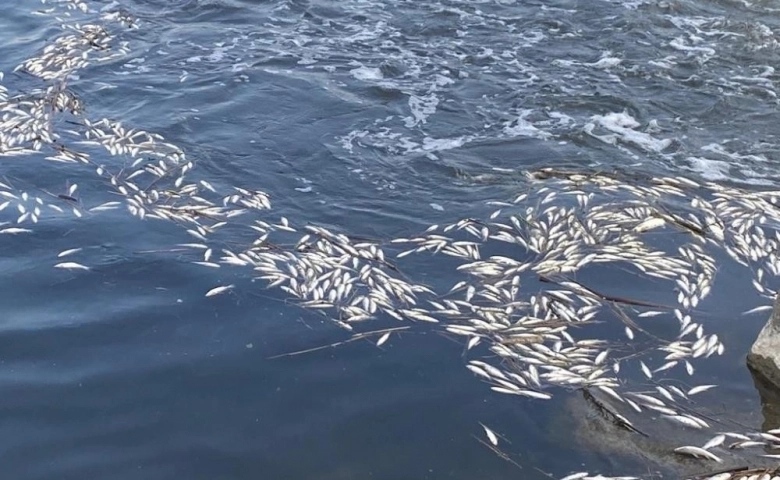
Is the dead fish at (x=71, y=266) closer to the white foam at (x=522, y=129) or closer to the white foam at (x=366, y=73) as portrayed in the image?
the white foam at (x=522, y=129)

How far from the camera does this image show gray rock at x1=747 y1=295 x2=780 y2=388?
23.4 feet

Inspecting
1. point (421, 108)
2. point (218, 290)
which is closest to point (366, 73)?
point (421, 108)

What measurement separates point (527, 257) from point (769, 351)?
247cm

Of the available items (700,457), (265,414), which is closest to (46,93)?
(265,414)

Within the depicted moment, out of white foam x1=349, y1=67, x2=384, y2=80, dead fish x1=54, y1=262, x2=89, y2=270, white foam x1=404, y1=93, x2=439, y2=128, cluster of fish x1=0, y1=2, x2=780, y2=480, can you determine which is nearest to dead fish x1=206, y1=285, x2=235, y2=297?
cluster of fish x1=0, y1=2, x2=780, y2=480

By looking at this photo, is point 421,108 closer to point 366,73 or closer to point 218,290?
point 366,73

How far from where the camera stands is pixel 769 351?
7.16 m

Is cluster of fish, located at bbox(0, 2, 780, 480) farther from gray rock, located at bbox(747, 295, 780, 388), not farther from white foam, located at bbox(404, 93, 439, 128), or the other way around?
white foam, located at bbox(404, 93, 439, 128)

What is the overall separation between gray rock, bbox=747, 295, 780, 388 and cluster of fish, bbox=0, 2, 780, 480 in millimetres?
393

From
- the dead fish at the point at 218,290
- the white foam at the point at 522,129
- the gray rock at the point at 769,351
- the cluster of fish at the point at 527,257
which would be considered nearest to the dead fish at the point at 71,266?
the cluster of fish at the point at 527,257

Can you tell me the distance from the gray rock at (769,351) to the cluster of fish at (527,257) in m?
0.39

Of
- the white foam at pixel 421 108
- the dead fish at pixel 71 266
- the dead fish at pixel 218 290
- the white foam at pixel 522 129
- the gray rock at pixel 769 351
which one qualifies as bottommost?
the dead fish at pixel 71 266

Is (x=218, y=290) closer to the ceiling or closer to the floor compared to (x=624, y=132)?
closer to the floor

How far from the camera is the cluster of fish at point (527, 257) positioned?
752cm
